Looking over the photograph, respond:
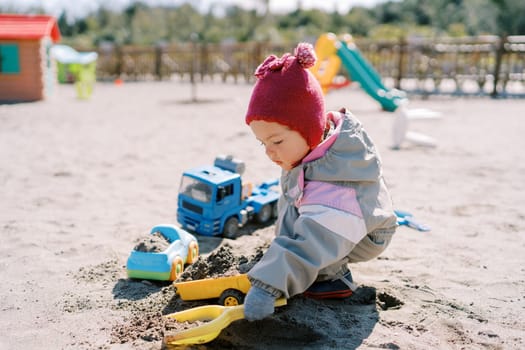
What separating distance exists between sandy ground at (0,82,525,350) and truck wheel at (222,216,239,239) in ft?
0.21

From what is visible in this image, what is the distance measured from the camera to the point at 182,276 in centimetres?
249

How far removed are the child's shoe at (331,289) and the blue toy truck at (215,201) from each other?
1024 mm

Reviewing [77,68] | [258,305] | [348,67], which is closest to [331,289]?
[258,305]

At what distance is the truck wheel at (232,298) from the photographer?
2201mm

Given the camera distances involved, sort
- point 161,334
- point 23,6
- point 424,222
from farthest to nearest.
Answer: point 23,6 → point 424,222 → point 161,334

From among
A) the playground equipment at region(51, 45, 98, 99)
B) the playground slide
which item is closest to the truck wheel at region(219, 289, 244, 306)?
the playground slide

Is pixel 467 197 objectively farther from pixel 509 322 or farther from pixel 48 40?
Answer: pixel 48 40

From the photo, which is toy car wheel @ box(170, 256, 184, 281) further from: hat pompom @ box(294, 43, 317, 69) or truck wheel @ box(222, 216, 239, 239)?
hat pompom @ box(294, 43, 317, 69)

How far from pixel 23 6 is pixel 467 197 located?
1793 inches

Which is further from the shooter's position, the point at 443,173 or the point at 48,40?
the point at 48,40

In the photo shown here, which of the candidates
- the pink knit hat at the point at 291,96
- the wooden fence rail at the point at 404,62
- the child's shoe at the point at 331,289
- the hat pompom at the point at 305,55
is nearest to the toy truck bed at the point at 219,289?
the child's shoe at the point at 331,289

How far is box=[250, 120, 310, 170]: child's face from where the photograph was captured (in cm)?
213

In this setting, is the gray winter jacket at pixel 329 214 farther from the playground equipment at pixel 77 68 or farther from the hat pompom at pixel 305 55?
the playground equipment at pixel 77 68

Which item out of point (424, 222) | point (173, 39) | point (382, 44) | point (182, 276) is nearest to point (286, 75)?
point (182, 276)
